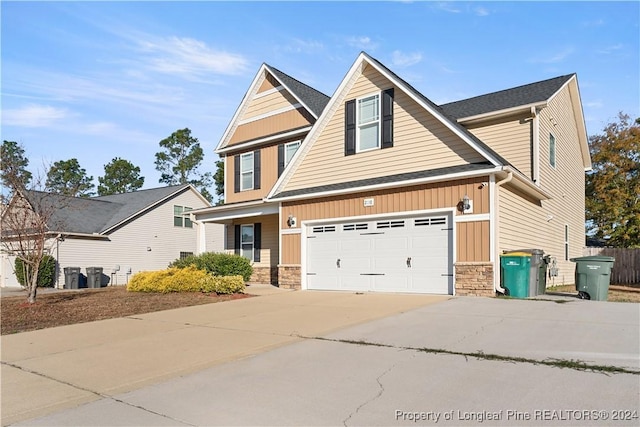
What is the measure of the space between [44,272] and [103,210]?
258 inches

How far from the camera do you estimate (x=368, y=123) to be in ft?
48.8

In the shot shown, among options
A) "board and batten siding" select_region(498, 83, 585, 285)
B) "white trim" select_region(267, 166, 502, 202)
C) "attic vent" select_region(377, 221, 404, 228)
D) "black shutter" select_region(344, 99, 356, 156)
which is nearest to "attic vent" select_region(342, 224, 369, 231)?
"attic vent" select_region(377, 221, 404, 228)

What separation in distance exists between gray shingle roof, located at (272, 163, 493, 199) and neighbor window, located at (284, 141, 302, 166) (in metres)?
3.06

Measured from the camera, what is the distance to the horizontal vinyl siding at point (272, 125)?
19.1 metres

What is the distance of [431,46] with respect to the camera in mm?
13867

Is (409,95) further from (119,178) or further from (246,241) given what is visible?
(119,178)

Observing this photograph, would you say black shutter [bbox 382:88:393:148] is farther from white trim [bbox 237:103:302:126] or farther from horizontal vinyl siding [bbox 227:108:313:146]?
white trim [bbox 237:103:302:126]

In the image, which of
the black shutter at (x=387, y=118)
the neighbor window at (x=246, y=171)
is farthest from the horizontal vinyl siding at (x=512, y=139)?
the neighbor window at (x=246, y=171)

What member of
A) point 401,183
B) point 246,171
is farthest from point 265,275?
point 401,183

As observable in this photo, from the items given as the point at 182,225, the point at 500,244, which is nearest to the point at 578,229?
the point at 500,244

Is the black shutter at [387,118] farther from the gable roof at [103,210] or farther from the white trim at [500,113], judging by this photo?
the gable roof at [103,210]

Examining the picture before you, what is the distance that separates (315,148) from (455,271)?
6503 mm

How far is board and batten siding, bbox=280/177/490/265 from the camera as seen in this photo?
11.8 metres

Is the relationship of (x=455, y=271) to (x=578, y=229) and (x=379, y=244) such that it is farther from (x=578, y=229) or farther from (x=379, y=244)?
(x=578, y=229)
